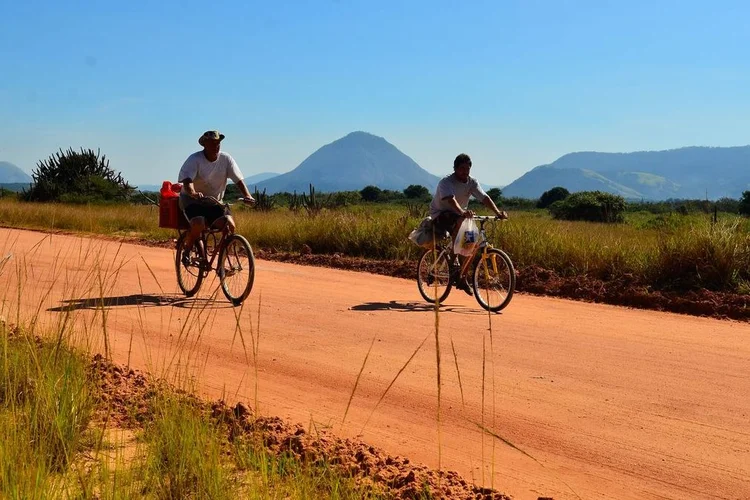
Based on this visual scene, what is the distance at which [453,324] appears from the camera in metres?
8.56

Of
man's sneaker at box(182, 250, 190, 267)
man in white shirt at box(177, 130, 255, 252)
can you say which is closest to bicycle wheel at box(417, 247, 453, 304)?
man in white shirt at box(177, 130, 255, 252)

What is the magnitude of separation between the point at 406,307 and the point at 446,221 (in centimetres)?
130

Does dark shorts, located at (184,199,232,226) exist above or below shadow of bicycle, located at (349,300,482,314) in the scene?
above

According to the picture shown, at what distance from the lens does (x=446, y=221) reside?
1032cm

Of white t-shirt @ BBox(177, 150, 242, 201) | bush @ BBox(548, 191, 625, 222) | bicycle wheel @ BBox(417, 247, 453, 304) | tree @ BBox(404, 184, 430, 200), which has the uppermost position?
tree @ BBox(404, 184, 430, 200)

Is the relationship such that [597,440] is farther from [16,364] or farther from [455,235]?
[455,235]

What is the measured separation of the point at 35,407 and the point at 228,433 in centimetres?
104

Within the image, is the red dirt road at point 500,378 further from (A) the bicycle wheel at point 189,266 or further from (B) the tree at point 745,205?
(B) the tree at point 745,205

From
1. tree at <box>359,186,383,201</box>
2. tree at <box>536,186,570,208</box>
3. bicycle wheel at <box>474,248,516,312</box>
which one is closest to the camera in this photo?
bicycle wheel at <box>474,248,516,312</box>

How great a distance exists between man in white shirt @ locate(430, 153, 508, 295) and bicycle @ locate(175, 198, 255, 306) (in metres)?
2.54

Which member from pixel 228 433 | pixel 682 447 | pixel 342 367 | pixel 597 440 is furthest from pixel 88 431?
pixel 682 447

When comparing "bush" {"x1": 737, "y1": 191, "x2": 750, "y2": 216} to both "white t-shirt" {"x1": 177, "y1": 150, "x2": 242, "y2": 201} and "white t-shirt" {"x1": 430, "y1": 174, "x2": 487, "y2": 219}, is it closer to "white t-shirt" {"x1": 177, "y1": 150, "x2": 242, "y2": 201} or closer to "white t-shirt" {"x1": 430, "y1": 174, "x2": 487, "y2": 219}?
"white t-shirt" {"x1": 430, "y1": 174, "x2": 487, "y2": 219}

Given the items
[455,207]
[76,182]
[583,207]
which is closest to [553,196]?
[583,207]

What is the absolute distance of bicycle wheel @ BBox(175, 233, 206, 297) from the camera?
400 inches
